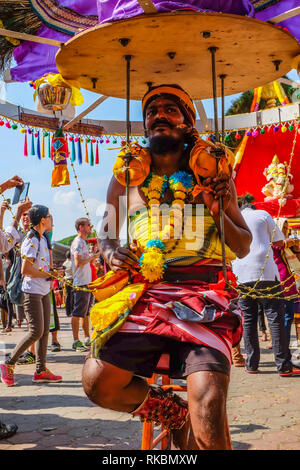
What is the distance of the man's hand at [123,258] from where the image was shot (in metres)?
2.24

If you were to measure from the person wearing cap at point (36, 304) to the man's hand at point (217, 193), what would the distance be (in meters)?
2.93

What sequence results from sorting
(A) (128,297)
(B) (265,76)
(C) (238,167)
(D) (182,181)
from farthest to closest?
(C) (238,167), (B) (265,76), (D) (182,181), (A) (128,297)

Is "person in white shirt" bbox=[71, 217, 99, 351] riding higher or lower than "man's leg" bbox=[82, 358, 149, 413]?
higher

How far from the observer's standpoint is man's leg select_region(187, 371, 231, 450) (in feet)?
6.17

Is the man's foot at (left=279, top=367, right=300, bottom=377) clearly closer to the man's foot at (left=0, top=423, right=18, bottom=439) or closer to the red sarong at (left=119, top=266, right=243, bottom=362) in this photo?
the man's foot at (left=0, top=423, right=18, bottom=439)

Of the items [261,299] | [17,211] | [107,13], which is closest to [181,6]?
[107,13]

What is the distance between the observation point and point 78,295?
6.82 meters

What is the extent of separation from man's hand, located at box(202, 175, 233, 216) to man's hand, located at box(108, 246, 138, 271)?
46 centimetres

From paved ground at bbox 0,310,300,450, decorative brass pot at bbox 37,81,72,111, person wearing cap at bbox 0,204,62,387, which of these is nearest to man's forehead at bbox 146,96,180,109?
decorative brass pot at bbox 37,81,72,111
